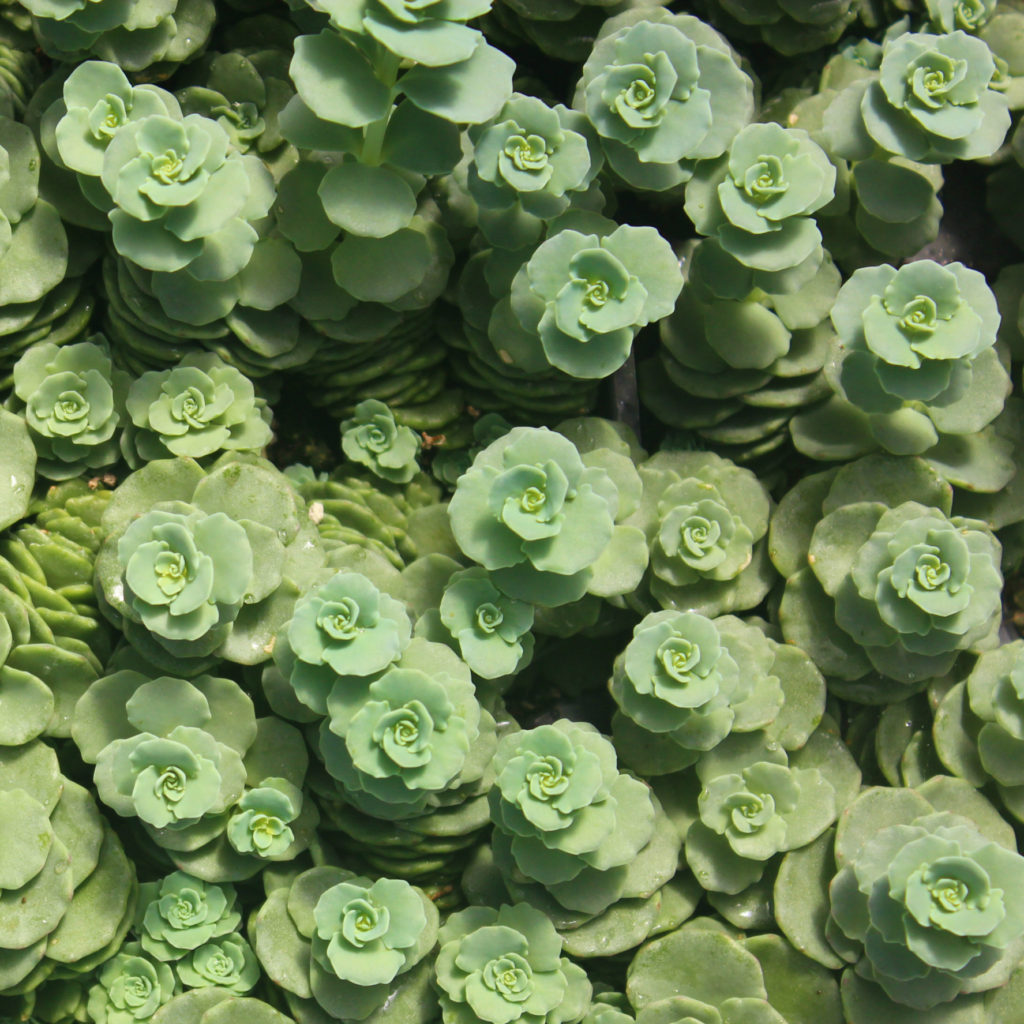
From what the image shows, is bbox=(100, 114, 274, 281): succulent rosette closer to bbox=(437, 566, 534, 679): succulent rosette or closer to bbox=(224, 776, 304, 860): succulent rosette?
bbox=(437, 566, 534, 679): succulent rosette

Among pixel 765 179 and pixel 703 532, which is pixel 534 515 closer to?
pixel 703 532

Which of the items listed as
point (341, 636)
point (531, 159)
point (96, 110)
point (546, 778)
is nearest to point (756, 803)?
point (546, 778)

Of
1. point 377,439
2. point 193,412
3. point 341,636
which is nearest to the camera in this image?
point 341,636

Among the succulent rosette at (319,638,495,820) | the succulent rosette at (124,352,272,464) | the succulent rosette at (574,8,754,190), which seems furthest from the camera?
the succulent rosette at (124,352,272,464)

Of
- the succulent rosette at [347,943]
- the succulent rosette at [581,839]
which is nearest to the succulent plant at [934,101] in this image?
the succulent rosette at [581,839]

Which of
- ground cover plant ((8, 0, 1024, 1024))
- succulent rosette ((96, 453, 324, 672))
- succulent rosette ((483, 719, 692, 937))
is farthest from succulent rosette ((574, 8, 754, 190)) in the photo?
succulent rosette ((483, 719, 692, 937))

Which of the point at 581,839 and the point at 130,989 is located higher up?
the point at 581,839

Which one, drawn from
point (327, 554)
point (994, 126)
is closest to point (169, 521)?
point (327, 554)

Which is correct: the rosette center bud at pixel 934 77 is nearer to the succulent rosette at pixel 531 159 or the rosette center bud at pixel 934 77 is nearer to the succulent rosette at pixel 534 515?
the succulent rosette at pixel 531 159
